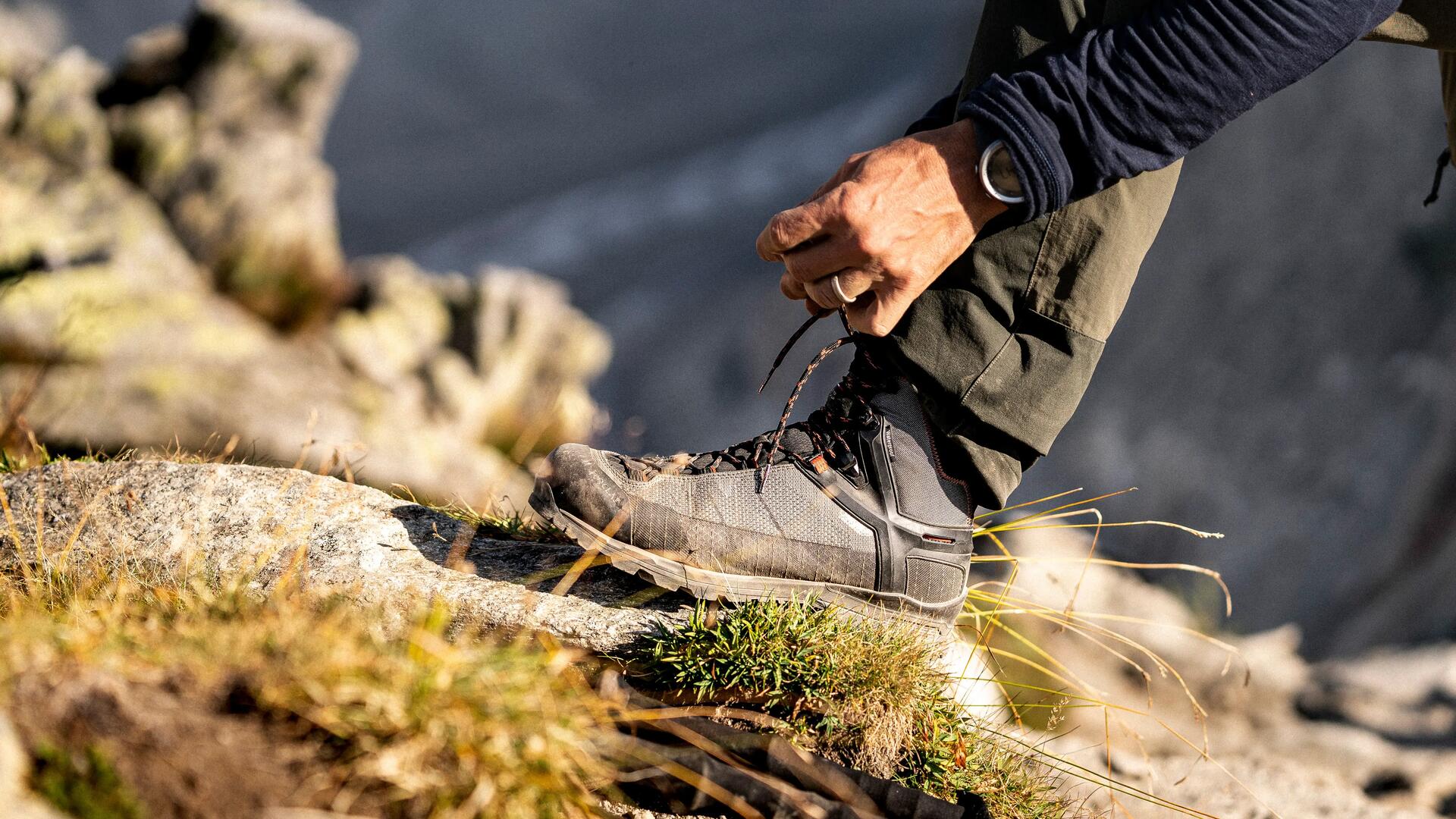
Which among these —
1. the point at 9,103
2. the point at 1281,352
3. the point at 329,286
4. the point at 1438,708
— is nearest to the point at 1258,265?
the point at 1281,352

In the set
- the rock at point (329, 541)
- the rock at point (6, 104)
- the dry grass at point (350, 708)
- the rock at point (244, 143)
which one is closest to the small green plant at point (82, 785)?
the dry grass at point (350, 708)

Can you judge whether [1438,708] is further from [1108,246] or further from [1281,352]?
[1108,246]

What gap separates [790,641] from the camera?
7.14ft

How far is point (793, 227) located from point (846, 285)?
19cm

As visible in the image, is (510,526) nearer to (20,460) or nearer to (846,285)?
(846,285)

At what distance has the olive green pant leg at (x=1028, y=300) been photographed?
2.12m

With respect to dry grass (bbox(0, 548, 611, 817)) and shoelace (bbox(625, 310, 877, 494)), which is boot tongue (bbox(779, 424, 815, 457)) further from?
dry grass (bbox(0, 548, 611, 817))

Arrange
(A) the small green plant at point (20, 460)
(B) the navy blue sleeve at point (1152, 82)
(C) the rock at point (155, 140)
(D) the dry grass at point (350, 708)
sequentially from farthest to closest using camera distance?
(C) the rock at point (155, 140) < (A) the small green plant at point (20, 460) < (B) the navy blue sleeve at point (1152, 82) < (D) the dry grass at point (350, 708)

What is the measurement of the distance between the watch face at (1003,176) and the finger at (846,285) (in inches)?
13.7

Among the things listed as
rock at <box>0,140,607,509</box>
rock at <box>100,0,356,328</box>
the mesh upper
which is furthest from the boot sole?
rock at <box>100,0,356,328</box>

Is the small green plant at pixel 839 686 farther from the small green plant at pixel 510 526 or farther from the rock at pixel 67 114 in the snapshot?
the rock at pixel 67 114

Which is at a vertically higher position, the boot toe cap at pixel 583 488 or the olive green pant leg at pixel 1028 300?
the olive green pant leg at pixel 1028 300

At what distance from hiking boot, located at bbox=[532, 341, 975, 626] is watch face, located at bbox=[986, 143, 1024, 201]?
2.00ft

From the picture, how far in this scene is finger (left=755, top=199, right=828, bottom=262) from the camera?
78.5 inches
